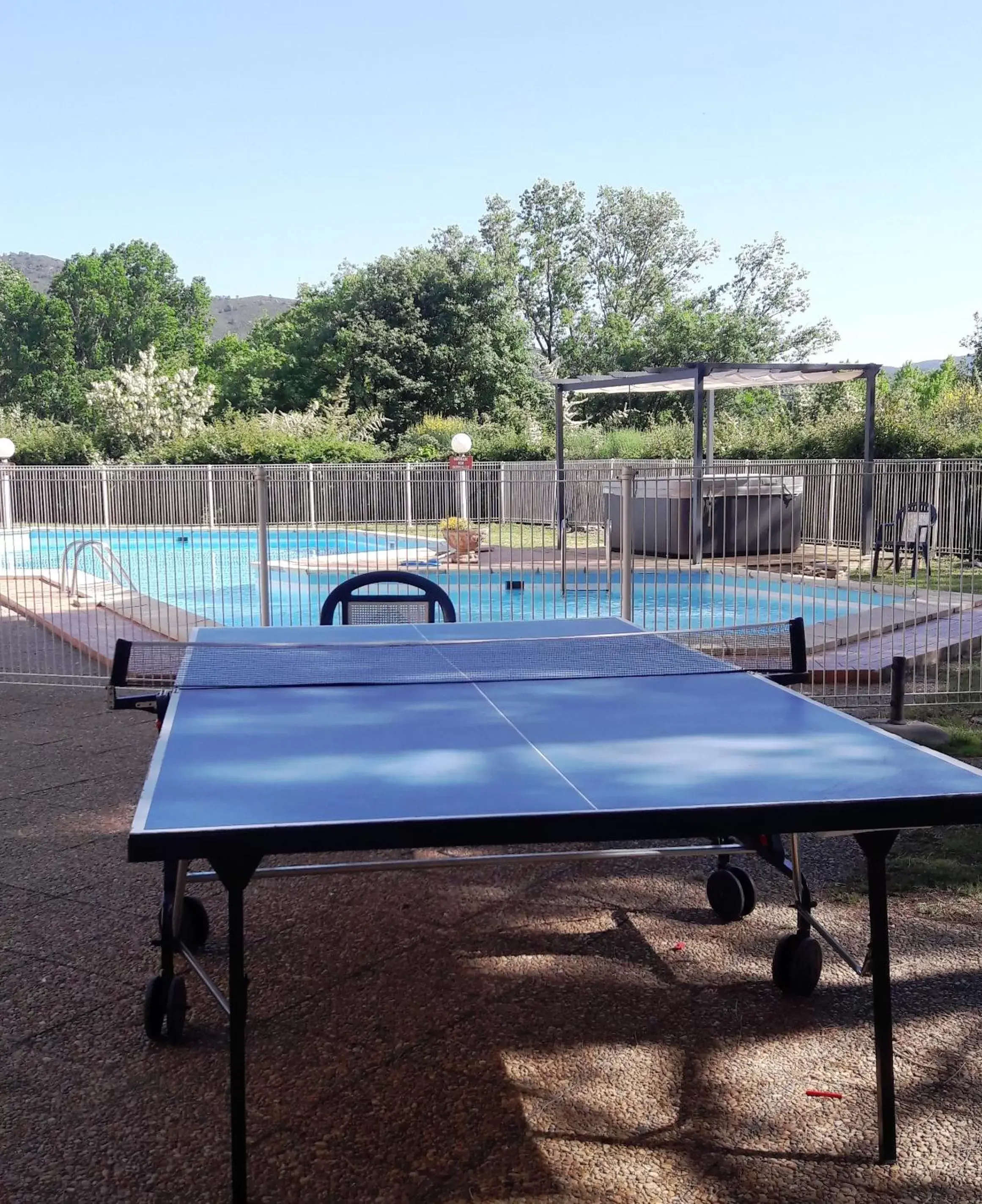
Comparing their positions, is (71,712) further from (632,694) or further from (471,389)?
(471,389)

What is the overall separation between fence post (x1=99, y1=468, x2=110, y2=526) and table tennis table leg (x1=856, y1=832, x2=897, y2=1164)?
8.58 metres

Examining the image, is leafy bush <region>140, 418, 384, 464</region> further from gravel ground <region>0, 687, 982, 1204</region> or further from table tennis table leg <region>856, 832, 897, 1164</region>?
table tennis table leg <region>856, 832, 897, 1164</region>

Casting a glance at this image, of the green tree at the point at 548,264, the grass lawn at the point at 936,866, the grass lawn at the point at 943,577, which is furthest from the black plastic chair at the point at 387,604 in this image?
the green tree at the point at 548,264

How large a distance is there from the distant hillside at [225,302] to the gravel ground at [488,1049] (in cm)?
15961

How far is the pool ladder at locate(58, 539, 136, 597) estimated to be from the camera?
37.3ft

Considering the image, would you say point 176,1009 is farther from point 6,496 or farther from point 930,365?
point 930,365

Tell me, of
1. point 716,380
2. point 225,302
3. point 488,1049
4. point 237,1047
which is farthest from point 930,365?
point 237,1047

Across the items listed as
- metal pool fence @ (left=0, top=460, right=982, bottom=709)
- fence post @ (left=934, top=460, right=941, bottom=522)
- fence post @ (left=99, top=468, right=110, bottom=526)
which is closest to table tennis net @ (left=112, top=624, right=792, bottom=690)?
metal pool fence @ (left=0, top=460, right=982, bottom=709)

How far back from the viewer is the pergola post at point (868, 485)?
11930mm

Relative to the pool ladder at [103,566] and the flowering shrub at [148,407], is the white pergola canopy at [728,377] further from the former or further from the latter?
the flowering shrub at [148,407]

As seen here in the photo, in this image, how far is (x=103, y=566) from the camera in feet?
40.6

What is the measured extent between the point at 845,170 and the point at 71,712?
5429 centimetres

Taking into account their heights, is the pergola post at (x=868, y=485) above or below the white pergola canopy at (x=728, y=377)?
below

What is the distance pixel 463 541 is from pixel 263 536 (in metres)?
1.75
